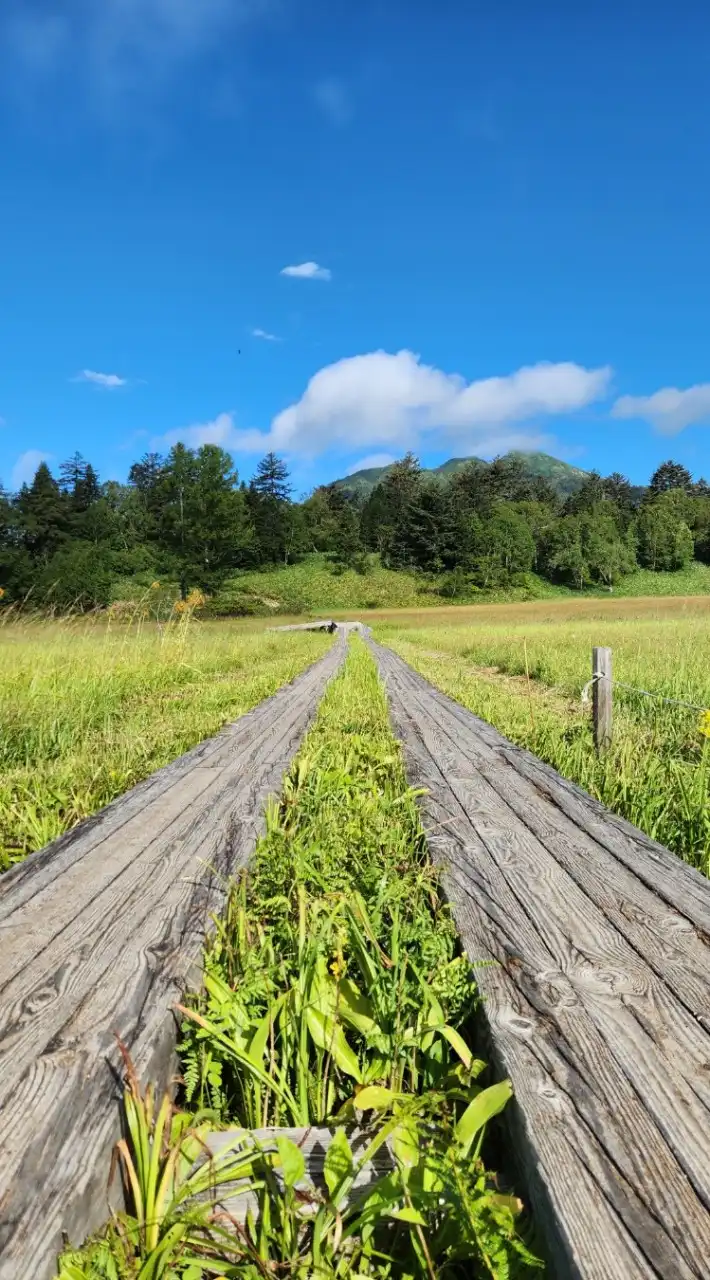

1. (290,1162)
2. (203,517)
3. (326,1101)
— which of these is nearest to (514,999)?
(326,1101)

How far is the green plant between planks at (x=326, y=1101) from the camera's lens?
0.96 m

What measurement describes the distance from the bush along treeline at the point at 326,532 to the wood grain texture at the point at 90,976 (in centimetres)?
4412

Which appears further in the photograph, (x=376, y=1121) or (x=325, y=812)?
(x=325, y=812)

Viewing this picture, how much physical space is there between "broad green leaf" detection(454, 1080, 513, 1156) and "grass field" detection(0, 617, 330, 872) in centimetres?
223

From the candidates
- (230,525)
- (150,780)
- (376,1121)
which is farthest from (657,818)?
(230,525)

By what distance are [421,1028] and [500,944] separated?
1.18 feet

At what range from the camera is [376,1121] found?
1191 mm

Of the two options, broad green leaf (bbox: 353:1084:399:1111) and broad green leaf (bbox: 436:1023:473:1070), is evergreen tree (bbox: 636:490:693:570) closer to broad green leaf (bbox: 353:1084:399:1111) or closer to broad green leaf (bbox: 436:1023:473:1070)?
broad green leaf (bbox: 436:1023:473:1070)

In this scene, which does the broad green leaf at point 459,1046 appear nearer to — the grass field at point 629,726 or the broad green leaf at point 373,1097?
the broad green leaf at point 373,1097

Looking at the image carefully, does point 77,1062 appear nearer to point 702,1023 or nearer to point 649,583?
point 702,1023

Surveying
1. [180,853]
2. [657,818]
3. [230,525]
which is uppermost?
[230,525]

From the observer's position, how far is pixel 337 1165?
1.03m

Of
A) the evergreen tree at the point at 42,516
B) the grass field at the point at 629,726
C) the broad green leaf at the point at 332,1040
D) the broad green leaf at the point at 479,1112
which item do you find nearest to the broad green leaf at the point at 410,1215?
the broad green leaf at the point at 479,1112

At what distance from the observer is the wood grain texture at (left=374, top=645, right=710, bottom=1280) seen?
2.89 ft
